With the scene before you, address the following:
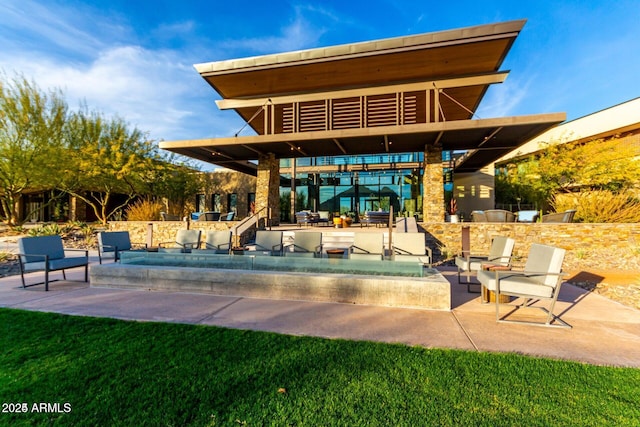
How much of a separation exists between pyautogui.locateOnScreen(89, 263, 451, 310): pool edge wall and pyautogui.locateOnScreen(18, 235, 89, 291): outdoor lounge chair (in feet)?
2.21

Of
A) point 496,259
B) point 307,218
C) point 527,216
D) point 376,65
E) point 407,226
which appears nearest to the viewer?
point 496,259

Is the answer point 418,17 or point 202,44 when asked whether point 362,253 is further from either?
point 202,44

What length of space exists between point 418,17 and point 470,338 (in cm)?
1537

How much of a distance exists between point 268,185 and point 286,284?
887 centimetres

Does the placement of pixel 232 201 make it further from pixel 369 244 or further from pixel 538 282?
pixel 538 282

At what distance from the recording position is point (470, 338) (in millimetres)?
3346

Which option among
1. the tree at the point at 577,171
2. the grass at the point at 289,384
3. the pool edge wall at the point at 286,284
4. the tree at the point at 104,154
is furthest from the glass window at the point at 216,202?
the tree at the point at 577,171

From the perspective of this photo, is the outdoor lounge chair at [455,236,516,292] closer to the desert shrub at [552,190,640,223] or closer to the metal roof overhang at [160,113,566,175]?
the metal roof overhang at [160,113,566,175]

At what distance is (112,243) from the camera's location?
25.0 feet

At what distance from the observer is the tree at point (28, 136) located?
13.8m

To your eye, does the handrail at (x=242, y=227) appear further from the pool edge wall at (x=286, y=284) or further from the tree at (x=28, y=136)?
the tree at (x=28, y=136)

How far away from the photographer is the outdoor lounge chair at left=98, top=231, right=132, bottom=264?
737 cm

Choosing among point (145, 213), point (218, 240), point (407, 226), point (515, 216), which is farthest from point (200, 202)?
point (515, 216)

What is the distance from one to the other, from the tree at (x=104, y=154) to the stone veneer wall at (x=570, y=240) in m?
16.6
